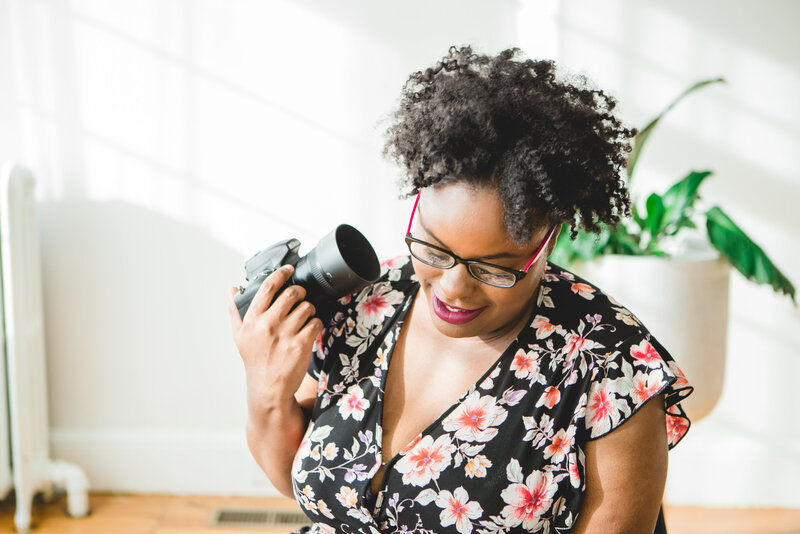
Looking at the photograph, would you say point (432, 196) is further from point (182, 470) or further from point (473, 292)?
point (182, 470)

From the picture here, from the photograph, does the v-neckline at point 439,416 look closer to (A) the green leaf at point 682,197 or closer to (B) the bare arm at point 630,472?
(B) the bare arm at point 630,472

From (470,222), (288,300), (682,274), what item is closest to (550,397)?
(470,222)

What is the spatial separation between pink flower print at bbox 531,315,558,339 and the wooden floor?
1234mm

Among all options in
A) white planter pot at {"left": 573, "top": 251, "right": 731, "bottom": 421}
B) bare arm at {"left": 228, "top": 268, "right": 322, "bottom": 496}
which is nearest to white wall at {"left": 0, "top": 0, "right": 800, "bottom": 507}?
white planter pot at {"left": 573, "top": 251, "right": 731, "bottom": 421}

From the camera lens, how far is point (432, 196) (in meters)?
0.86

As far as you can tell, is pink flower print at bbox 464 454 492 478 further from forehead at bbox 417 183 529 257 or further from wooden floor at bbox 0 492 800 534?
wooden floor at bbox 0 492 800 534

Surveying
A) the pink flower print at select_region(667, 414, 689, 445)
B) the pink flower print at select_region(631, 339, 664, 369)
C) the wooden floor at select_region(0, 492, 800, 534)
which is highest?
the pink flower print at select_region(631, 339, 664, 369)

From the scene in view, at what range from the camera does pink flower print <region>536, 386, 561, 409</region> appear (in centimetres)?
93

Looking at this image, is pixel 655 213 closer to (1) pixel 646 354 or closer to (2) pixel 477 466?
(1) pixel 646 354

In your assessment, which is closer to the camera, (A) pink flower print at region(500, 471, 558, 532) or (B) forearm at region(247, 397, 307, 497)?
(A) pink flower print at region(500, 471, 558, 532)

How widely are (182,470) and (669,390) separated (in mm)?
1636

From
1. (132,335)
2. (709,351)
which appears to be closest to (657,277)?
(709,351)

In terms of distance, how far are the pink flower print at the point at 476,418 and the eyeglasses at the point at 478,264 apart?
18cm

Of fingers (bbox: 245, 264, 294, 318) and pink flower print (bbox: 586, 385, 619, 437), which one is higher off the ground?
fingers (bbox: 245, 264, 294, 318)
